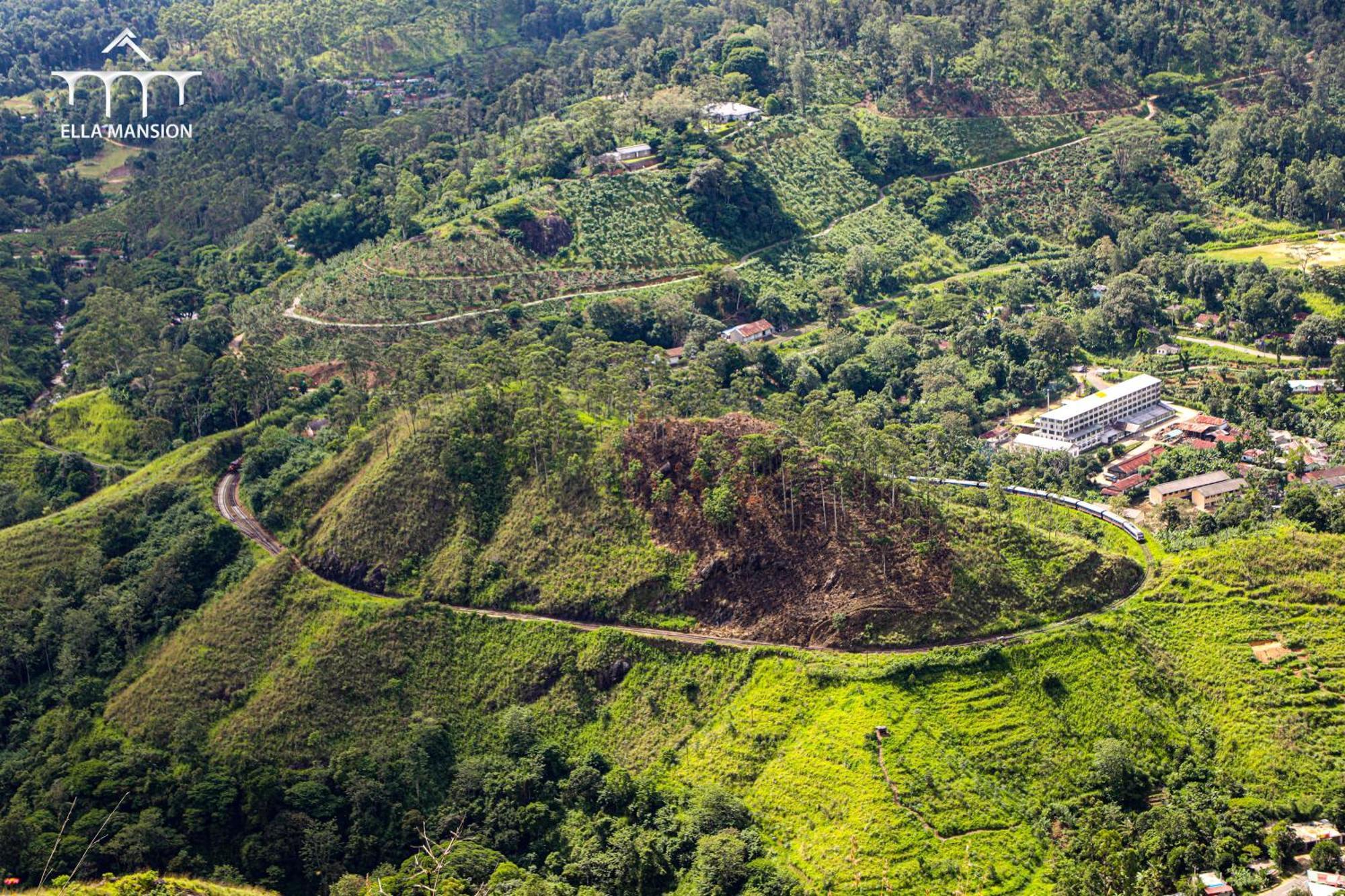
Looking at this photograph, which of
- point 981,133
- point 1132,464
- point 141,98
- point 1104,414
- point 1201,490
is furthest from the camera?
point 141,98

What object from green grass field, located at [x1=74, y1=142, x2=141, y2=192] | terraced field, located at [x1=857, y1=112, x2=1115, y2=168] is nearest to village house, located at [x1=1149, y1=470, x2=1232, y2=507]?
terraced field, located at [x1=857, y1=112, x2=1115, y2=168]

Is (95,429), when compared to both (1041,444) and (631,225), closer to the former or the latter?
(631,225)

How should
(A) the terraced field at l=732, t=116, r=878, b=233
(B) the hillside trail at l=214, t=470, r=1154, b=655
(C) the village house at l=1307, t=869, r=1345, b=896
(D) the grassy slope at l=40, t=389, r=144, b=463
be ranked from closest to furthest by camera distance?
1. (C) the village house at l=1307, t=869, r=1345, b=896
2. (B) the hillside trail at l=214, t=470, r=1154, b=655
3. (D) the grassy slope at l=40, t=389, r=144, b=463
4. (A) the terraced field at l=732, t=116, r=878, b=233

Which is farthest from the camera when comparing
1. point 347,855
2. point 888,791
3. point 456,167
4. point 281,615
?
point 456,167

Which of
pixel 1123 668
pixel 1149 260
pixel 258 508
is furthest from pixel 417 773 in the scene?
pixel 1149 260

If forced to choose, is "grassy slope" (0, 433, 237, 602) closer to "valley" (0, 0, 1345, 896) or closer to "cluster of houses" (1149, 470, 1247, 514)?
"valley" (0, 0, 1345, 896)

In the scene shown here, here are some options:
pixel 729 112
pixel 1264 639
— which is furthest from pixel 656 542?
pixel 729 112

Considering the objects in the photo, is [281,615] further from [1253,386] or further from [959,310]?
[1253,386]
